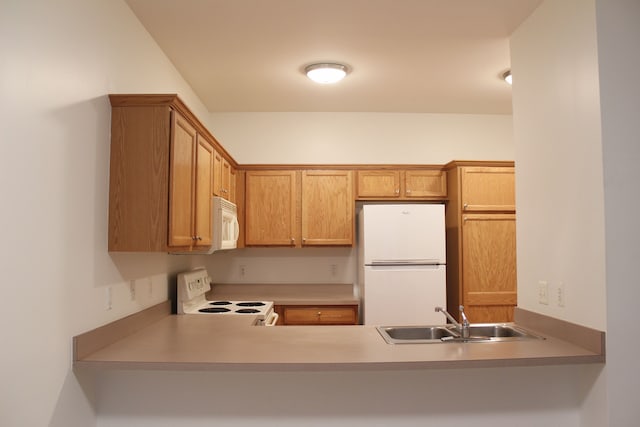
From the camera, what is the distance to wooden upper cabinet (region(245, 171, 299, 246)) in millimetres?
4242

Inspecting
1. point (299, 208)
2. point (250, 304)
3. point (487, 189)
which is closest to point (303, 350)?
point (250, 304)

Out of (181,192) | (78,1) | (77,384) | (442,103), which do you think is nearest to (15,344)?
(77,384)

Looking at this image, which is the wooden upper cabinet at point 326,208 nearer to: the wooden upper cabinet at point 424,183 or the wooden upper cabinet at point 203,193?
the wooden upper cabinet at point 424,183

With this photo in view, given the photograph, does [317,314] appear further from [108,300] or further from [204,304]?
[108,300]

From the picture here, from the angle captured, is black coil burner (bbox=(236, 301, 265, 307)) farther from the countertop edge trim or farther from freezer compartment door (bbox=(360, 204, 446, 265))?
freezer compartment door (bbox=(360, 204, 446, 265))

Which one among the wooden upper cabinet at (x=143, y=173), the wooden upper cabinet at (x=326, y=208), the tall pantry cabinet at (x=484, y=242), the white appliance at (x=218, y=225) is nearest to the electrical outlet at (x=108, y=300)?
the wooden upper cabinet at (x=143, y=173)

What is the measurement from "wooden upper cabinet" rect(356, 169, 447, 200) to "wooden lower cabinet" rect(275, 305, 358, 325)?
1079 mm

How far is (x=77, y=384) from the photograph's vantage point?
1.94 metres

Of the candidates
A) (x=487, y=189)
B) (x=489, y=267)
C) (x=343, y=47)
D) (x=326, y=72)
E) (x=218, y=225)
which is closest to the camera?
(x=343, y=47)

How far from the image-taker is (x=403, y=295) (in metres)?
3.93

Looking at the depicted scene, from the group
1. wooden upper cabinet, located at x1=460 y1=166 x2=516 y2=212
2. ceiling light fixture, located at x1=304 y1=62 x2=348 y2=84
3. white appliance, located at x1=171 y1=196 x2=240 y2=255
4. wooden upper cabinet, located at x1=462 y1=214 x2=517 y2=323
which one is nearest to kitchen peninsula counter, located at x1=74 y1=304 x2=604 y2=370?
white appliance, located at x1=171 y1=196 x2=240 y2=255

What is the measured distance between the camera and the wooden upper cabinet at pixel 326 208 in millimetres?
4250

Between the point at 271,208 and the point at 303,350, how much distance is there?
7.70 ft

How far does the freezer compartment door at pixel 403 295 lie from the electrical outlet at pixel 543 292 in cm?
151
